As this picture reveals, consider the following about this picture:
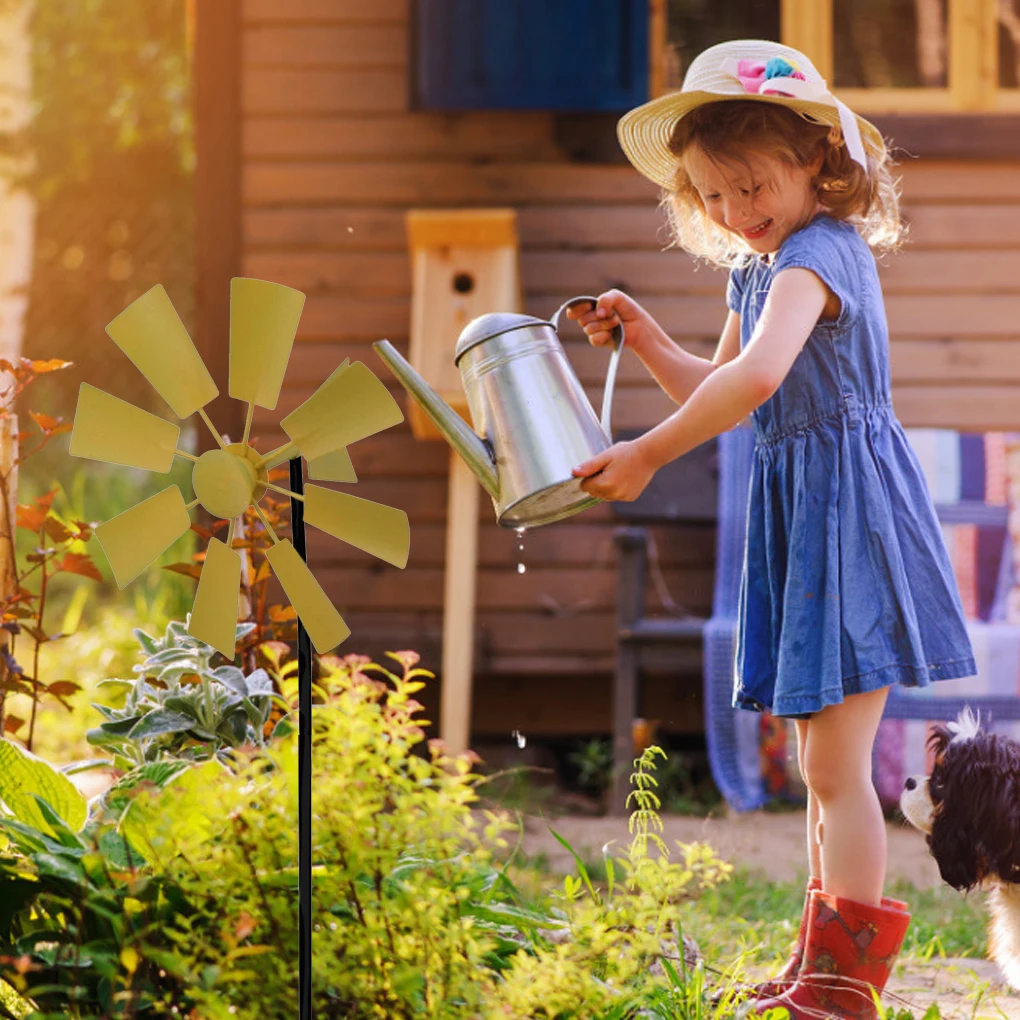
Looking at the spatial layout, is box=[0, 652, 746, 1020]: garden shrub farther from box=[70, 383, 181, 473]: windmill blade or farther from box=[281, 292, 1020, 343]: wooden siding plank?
box=[281, 292, 1020, 343]: wooden siding plank

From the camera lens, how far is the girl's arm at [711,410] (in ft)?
5.39

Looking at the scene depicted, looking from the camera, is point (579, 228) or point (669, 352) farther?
point (579, 228)

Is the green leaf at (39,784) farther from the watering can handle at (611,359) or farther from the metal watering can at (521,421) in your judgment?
the watering can handle at (611,359)

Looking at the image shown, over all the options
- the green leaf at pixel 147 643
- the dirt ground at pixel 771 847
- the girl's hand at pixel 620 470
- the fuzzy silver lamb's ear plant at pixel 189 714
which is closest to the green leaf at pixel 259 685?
the fuzzy silver lamb's ear plant at pixel 189 714

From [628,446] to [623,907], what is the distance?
1.84ft

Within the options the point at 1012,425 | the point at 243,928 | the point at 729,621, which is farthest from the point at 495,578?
the point at 243,928

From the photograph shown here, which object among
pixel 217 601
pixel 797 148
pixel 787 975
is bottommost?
pixel 787 975

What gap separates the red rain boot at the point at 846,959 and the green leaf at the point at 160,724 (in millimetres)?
854

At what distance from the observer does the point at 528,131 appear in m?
4.23

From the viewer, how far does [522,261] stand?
4.24 meters

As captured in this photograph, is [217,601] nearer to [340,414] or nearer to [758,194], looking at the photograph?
[340,414]

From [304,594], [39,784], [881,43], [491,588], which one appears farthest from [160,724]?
[881,43]

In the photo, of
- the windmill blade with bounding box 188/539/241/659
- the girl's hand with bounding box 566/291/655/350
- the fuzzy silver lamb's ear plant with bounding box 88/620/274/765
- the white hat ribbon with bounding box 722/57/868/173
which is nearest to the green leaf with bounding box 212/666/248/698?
the fuzzy silver lamb's ear plant with bounding box 88/620/274/765

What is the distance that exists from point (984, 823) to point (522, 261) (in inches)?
105
